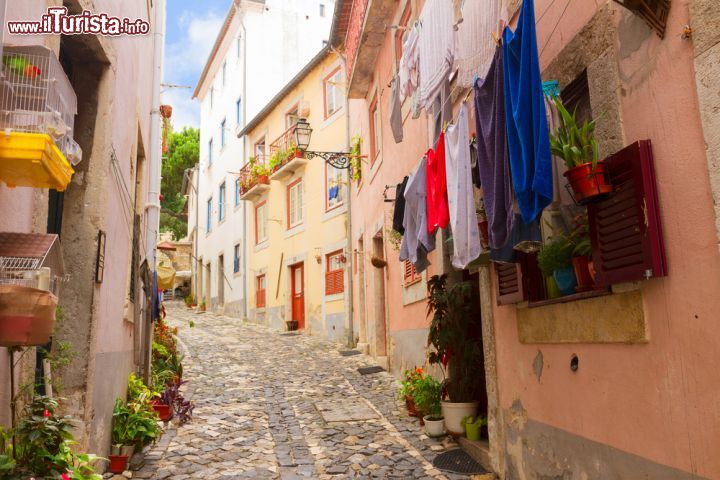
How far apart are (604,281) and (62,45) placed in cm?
463

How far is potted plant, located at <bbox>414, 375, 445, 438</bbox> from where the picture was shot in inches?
283

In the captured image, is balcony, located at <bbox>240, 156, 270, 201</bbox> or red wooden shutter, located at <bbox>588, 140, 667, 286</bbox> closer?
red wooden shutter, located at <bbox>588, 140, 667, 286</bbox>

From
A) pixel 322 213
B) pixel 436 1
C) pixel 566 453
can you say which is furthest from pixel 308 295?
pixel 566 453

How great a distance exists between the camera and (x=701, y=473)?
9.87 feet

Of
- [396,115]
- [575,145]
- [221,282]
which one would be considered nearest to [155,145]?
[396,115]

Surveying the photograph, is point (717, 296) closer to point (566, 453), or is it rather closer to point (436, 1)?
point (566, 453)

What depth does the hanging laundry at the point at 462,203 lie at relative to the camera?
4.88 meters

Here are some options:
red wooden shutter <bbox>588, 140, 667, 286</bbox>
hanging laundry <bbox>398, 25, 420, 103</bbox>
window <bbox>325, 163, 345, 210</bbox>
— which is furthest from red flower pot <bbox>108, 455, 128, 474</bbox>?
window <bbox>325, 163, 345, 210</bbox>

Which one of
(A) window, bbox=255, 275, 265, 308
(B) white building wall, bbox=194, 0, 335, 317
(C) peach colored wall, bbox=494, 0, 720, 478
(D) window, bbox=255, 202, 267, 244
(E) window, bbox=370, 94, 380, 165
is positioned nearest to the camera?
(C) peach colored wall, bbox=494, 0, 720, 478

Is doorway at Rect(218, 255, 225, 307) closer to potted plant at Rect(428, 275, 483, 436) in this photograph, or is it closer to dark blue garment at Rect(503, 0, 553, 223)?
potted plant at Rect(428, 275, 483, 436)

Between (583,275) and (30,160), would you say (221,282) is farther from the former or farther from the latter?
(30,160)

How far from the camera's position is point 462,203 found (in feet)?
16.4

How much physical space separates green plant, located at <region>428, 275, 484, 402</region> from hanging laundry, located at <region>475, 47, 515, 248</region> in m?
2.70

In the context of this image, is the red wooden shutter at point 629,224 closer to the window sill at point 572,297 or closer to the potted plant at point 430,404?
the window sill at point 572,297
